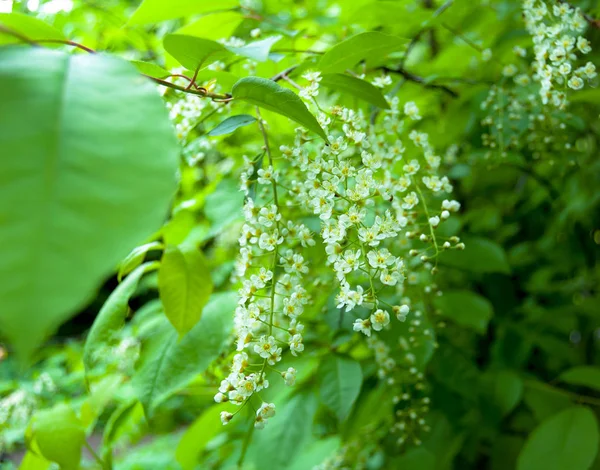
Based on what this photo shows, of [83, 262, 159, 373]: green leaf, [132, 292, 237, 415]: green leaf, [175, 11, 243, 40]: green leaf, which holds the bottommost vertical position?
[132, 292, 237, 415]: green leaf

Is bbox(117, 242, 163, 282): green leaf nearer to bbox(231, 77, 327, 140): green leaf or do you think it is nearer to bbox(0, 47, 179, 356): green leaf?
bbox(231, 77, 327, 140): green leaf

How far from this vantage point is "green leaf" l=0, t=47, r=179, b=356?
358 millimetres

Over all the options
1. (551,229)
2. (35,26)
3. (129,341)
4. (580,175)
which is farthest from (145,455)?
(35,26)

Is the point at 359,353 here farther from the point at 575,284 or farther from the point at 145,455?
the point at 145,455

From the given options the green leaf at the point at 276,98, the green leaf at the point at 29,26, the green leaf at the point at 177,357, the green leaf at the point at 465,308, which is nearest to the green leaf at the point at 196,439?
the green leaf at the point at 177,357

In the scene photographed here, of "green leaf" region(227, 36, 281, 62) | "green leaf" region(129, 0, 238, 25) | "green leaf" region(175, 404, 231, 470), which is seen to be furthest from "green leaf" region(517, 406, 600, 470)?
"green leaf" region(129, 0, 238, 25)

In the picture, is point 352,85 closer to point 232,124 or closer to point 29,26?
point 232,124

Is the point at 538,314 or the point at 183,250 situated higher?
the point at 183,250

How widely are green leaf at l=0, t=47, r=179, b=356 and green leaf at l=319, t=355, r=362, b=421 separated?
73cm

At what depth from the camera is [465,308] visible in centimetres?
145

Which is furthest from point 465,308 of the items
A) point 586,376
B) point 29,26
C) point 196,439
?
point 29,26

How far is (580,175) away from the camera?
187 centimetres

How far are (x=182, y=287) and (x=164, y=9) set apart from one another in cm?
53

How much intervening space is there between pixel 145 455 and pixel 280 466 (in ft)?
6.12
